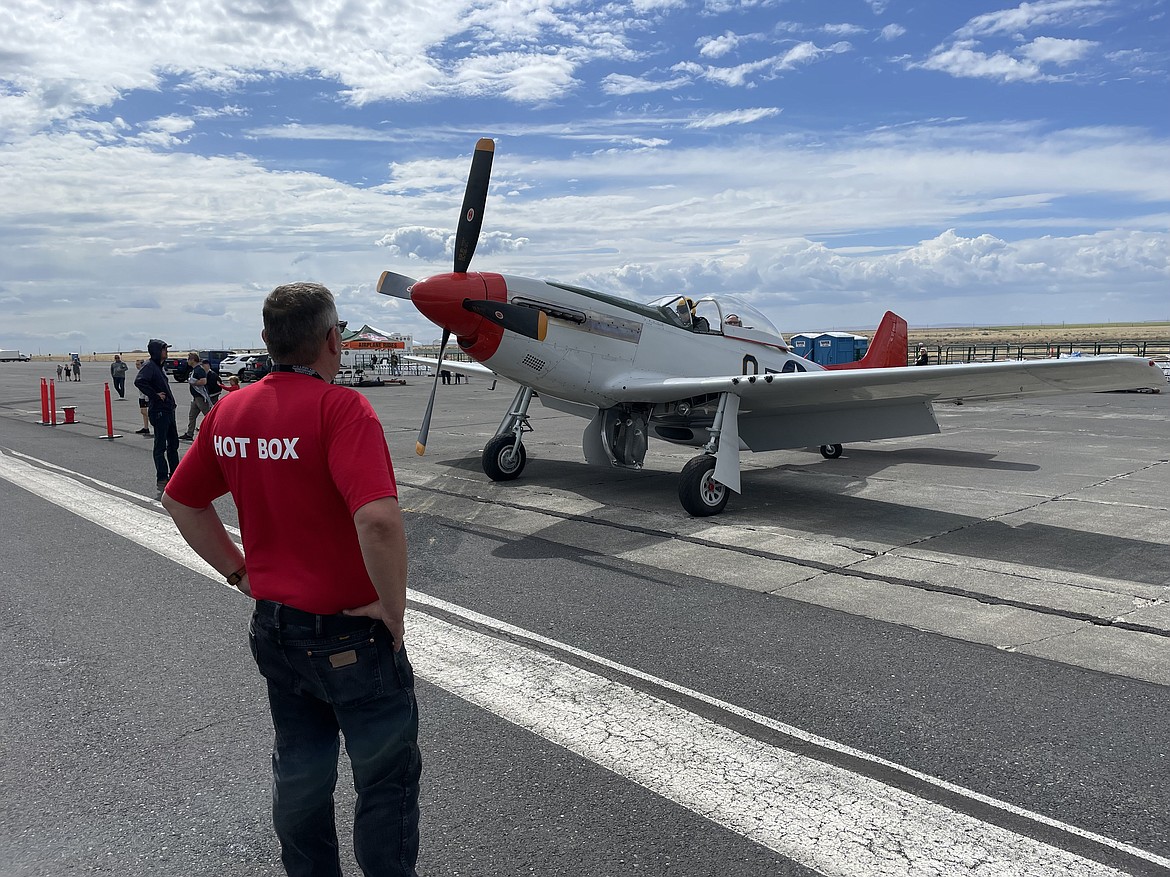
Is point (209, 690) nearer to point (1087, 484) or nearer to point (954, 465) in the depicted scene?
point (1087, 484)

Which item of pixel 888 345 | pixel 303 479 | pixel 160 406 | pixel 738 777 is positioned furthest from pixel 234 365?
pixel 303 479

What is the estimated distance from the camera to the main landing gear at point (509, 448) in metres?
11.2

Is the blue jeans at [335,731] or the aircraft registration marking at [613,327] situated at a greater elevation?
the aircraft registration marking at [613,327]

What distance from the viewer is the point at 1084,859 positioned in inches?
113

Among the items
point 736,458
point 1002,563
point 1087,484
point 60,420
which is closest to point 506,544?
point 736,458

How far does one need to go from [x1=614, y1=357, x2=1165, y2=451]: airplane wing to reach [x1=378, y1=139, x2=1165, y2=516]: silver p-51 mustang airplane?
0.02 metres

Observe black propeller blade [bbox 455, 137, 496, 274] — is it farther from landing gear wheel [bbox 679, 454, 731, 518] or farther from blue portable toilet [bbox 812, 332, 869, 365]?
blue portable toilet [bbox 812, 332, 869, 365]

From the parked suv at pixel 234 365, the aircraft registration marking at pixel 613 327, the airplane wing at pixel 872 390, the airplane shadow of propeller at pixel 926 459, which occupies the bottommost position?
the parked suv at pixel 234 365

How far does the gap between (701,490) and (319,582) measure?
6.86 m

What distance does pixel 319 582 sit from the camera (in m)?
2.31

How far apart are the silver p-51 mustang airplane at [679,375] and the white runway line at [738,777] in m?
4.57

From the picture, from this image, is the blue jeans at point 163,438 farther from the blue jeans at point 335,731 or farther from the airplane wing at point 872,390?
the blue jeans at point 335,731

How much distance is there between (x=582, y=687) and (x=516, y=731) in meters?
0.59

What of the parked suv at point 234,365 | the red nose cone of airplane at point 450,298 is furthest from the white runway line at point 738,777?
the parked suv at point 234,365
